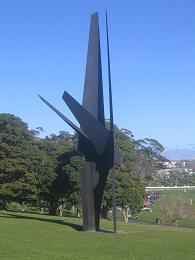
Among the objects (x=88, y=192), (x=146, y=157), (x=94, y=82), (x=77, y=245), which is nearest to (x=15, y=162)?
(x=94, y=82)

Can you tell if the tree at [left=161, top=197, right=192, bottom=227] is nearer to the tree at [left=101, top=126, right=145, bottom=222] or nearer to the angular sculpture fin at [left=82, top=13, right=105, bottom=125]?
the tree at [left=101, top=126, right=145, bottom=222]

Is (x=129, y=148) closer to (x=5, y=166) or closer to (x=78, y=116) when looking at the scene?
(x=5, y=166)

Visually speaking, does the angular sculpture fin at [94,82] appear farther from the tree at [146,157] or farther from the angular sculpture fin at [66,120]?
the tree at [146,157]

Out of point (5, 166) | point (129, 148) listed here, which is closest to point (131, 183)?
point (129, 148)

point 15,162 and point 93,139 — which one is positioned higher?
point 15,162

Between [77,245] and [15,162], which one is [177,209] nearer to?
[15,162]

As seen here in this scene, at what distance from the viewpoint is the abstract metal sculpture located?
58.1ft

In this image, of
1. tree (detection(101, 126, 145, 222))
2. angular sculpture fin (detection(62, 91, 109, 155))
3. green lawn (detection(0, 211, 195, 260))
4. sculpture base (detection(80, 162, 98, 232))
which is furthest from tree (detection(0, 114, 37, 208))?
angular sculpture fin (detection(62, 91, 109, 155))

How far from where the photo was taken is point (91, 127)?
58.1 feet

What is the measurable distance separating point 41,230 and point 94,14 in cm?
881

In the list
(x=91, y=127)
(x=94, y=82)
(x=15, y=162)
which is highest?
(x=94, y=82)

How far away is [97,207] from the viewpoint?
1827cm

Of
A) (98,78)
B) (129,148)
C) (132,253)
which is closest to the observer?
(132,253)

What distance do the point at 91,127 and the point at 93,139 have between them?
0.46 metres
